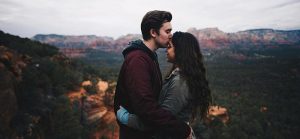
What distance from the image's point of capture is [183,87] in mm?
1645

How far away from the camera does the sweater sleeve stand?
4.78ft

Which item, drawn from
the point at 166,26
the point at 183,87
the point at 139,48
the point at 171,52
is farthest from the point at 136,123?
the point at 166,26

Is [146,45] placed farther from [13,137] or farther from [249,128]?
[249,128]

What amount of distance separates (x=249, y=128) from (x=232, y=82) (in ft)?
75.9

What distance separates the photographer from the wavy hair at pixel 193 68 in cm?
171

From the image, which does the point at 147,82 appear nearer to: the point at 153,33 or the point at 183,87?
the point at 183,87

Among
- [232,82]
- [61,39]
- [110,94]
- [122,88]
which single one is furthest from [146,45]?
[61,39]

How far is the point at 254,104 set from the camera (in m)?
31.2

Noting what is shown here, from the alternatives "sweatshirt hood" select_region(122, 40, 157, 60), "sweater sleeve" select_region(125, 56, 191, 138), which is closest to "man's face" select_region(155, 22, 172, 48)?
"sweatshirt hood" select_region(122, 40, 157, 60)

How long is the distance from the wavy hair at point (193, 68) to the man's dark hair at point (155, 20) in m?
0.18

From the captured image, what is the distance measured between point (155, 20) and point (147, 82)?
484 millimetres

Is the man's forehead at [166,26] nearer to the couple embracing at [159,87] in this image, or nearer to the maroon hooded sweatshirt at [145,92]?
the couple embracing at [159,87]

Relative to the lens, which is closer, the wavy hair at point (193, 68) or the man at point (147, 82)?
the man at point (147, 82)

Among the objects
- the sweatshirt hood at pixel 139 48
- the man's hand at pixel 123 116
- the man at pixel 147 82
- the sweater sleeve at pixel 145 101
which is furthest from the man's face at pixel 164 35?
the man's hand at pixel 123 116
